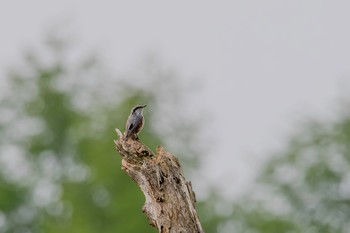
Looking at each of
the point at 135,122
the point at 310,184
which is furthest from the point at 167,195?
the point at 310,184

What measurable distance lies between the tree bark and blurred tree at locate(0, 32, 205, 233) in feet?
80.2

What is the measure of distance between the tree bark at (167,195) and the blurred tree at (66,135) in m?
24.5

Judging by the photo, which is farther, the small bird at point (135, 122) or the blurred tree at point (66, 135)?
the blurred tree at point (66, 135)

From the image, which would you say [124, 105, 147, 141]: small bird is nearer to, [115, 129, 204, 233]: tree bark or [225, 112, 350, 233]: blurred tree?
[115, 129, 204, 233]: tree bark

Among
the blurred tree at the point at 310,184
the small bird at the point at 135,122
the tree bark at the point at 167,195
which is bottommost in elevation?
the tree bark at the point at 167,195

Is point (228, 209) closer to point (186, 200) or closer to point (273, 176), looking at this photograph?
point (273, 176)

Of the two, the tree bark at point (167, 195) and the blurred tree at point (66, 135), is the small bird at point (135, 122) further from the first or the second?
the blurred tree at point (66, 135)

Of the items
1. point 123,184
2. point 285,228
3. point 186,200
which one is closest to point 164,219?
point 186,200

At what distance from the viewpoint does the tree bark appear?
14.4 m

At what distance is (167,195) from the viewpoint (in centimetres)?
1445

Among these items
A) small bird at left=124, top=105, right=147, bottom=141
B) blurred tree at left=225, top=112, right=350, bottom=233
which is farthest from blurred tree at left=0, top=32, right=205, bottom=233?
small bird at left=124, top=105, right=147, bottom=141

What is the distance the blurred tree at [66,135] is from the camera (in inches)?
1593

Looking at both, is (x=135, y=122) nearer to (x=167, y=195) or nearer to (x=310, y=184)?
(x=167, y=195)

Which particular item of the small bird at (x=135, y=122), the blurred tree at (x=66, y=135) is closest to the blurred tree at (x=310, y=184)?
the blurred tree at (x=66, y=135)
